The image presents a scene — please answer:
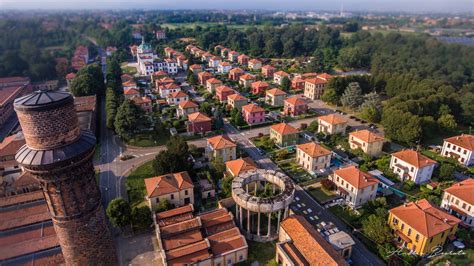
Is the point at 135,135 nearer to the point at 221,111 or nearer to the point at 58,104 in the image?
the point at 221,111

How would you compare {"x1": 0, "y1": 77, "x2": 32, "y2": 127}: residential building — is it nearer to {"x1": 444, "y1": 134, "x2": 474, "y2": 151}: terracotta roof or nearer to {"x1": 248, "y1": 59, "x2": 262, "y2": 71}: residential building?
{"x1": 248, "y1": 59, "x2": 262, "y2": 71}: residential building

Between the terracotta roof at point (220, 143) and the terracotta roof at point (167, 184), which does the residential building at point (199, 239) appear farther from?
the terracotta roof at point (220, 143)

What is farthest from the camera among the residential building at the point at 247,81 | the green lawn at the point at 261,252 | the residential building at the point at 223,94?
the residential building at the point at 247,81

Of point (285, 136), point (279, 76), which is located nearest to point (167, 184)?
point (285, 136)

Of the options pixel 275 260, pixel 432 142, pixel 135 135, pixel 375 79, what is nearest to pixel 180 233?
pixel 275 260

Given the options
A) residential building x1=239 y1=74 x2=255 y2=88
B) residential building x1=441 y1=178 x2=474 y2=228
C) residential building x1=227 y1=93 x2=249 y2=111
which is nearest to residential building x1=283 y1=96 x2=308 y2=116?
residential building x1=227 y1=93 x2=249 y2=111

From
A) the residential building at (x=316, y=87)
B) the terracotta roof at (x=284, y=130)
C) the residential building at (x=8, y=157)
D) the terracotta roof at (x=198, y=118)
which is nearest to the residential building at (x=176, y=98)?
the terracotta roof at (x=198, y=118)

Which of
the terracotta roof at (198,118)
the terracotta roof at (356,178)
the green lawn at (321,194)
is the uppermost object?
the terracotta roof at (198,118)
